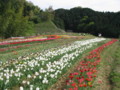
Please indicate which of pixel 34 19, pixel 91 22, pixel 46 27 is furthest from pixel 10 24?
pixel 91 22

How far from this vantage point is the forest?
3484cm

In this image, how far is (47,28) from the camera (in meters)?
56.3

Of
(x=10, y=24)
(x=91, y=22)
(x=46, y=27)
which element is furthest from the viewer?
(x=91, y=22)

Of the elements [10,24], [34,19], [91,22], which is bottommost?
[10,24]

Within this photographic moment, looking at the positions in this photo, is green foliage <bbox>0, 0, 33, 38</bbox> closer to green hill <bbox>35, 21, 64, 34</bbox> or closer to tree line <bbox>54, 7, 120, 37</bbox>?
green hill <bbox>35, 21, 64, 34</bbox>

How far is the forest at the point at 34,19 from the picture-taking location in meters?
34.8

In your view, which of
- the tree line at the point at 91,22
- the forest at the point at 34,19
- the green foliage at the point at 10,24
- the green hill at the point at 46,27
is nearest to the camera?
Answer: the green foliage at the point at 10,24

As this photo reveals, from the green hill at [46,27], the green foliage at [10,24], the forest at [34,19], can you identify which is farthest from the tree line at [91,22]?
the green foliage at [10,24]

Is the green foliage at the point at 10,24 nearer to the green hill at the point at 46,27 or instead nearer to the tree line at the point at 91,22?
the green hill at the point at 46,27

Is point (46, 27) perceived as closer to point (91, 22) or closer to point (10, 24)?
point (91, 22)

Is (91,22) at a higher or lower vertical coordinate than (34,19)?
lower

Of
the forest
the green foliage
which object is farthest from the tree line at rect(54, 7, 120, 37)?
the green foliage

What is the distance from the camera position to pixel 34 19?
6272 cm

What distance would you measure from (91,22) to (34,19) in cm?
2222
